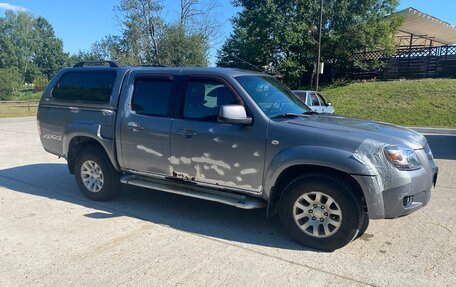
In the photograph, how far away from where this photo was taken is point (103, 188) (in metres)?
5.59

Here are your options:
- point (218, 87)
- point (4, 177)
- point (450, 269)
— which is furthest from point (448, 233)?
point (4, 177)

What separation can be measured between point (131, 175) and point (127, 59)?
91.0 ft

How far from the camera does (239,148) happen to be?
4320 millimetres

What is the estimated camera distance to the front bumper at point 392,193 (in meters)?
3.71

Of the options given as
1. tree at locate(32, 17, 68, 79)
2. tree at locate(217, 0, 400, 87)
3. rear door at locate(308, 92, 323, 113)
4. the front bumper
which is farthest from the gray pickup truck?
tree at locate(32, 17, 68, 79)

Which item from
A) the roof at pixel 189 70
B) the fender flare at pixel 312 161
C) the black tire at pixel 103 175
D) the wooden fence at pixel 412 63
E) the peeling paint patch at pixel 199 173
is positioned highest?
the wooden fence at pixel 412 63

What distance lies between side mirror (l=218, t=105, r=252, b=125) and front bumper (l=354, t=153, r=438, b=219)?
1317 mm

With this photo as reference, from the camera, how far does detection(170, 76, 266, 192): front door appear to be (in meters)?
4.28

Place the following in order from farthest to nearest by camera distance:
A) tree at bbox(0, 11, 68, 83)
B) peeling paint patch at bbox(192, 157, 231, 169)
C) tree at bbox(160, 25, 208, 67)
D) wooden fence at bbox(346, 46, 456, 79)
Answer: tree at bbox(0, 11, 68, 83)
tree at bbox(160, 25, 208, 67)
wooden fence at bbox(346, 46, 456, 79)
peeling paint patch at bbox(192, 157, 231, 169)

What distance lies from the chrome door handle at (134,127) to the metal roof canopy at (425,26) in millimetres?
25580

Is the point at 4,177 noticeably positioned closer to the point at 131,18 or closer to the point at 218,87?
the point at 218,87

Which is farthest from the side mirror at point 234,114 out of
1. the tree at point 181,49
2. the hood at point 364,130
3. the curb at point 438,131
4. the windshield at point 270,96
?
the tree at point 181,49

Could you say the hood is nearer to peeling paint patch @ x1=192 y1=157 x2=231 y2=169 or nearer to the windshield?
the windshield

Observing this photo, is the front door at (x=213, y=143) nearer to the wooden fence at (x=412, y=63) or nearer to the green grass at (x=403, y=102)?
the green grass at (x=403, y=102)
